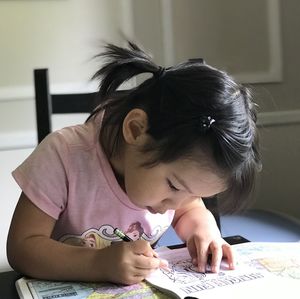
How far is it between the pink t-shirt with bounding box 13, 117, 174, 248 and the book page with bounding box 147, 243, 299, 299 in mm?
95

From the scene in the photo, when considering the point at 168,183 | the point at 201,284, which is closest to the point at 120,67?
the point at 168,183

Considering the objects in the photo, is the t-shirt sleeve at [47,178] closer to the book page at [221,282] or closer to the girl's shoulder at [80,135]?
the girl's shoulder at [80,135]

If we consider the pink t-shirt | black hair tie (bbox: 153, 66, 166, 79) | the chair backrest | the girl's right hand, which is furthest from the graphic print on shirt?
the chair backrest

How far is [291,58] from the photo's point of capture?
4.59 feet

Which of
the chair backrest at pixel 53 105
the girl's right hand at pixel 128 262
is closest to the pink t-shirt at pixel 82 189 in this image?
the girl's right hand at pixel 128 262

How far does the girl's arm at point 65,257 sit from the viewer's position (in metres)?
0.61

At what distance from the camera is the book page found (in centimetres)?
59

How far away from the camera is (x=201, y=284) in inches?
24.3

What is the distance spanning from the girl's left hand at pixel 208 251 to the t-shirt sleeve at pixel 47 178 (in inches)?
6.8

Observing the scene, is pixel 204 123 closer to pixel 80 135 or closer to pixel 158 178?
pixel 158 178

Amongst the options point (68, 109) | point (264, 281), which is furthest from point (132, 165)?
point (68, 109)

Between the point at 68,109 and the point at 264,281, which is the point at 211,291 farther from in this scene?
the point at 68,109

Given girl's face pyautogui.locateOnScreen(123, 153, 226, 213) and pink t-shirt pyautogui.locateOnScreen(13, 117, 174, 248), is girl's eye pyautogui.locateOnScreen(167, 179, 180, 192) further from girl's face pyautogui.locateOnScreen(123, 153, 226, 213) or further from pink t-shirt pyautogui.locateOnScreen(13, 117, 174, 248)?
pink t-shirt pyautogui.locateOnScreen(13, 117, 174, 248)

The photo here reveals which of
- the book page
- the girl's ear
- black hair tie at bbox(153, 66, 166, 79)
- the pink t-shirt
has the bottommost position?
the book page
